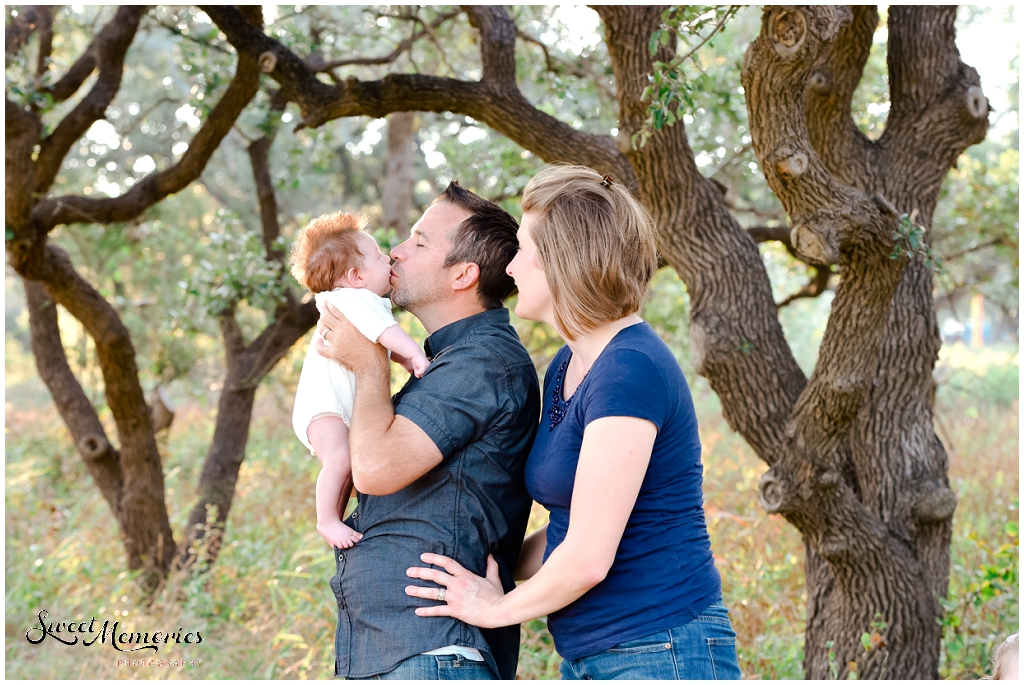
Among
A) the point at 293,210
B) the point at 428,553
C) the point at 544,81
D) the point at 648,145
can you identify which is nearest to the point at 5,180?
the point at 544,81

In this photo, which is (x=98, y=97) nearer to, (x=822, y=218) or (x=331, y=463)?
(x=331, y=463)

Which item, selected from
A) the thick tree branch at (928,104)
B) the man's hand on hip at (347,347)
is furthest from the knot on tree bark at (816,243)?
the man's hand on hip at (347,347)

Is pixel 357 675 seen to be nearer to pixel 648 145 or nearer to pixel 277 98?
pixel 648 145

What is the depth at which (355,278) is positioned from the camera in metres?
2.47

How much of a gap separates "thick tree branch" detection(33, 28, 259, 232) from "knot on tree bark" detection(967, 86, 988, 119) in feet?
11.9

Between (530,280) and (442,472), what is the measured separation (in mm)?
485

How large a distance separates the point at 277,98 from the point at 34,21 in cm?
155

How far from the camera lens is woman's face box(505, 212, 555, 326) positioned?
1.81m

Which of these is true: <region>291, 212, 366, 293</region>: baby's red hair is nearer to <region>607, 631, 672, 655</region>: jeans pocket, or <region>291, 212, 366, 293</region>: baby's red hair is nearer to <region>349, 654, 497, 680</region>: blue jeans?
<region>349, 654, 497, 680</region>: blue jeans

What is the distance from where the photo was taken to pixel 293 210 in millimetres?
14164

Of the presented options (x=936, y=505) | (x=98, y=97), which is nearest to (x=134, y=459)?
(x=98, y=97)

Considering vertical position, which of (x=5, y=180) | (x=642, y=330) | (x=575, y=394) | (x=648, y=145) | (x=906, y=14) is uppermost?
(x=906, y=14)

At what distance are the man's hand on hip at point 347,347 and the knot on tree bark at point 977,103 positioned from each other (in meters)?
3.04

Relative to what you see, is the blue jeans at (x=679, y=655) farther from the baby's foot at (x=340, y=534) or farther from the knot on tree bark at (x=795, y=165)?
the knot on tree bark at (x=795, y=165)
